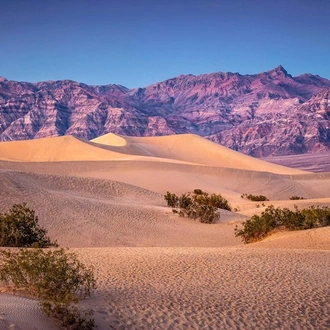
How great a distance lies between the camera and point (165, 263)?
42.8 ft

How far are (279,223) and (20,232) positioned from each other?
10965mm

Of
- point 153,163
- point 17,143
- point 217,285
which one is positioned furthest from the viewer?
point 17,143

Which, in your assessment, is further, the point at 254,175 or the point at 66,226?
the point at 254,175

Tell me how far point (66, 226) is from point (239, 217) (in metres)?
10.9

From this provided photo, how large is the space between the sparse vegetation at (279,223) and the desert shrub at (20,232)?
26.4ft

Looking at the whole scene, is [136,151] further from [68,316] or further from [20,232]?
[68,316]

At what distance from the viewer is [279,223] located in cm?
2167

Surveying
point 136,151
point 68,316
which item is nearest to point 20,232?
point 68,316

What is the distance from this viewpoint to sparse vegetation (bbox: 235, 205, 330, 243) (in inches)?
814

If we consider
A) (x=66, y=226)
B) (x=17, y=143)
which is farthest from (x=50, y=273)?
(x=17, y=143)

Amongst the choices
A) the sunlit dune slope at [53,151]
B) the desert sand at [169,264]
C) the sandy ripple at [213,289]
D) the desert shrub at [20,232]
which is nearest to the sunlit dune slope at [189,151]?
the sunlit dune slope at [53,151]

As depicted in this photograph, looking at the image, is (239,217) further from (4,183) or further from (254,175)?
(254,175)

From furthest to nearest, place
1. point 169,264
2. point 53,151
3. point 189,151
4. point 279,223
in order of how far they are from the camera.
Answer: point 189,151, point 53,151, point 279,223, point 169,264

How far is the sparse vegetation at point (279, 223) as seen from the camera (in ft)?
67.9
